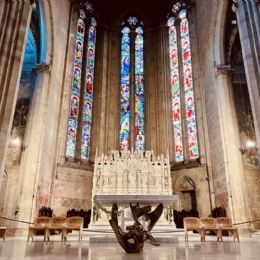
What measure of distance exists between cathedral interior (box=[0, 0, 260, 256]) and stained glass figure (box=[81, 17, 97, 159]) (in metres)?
0.07

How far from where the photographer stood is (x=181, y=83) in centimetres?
1683

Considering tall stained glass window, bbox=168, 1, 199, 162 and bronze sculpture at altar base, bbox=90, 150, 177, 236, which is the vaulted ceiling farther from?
bronze sculpture at altar base, bbox=90, 150, 177, 236

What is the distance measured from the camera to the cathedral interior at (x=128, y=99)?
935 centimetres

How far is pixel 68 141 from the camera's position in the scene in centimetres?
1488

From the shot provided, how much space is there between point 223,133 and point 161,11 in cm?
1299

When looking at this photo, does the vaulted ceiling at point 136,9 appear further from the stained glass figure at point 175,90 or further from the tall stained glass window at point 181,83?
the stained glass figure at point 175,90

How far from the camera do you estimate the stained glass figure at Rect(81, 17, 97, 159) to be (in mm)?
15750

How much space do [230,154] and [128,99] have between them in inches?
338

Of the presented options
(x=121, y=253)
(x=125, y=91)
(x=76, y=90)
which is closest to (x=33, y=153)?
(x=76, y=90)

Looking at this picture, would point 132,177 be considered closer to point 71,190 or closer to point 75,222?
point 71,190

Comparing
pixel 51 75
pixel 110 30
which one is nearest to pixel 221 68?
pixel 51 75

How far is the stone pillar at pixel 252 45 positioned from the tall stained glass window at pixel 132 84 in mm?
9503

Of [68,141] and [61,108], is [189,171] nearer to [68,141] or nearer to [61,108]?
[68,141]

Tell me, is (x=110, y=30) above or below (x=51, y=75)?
above
